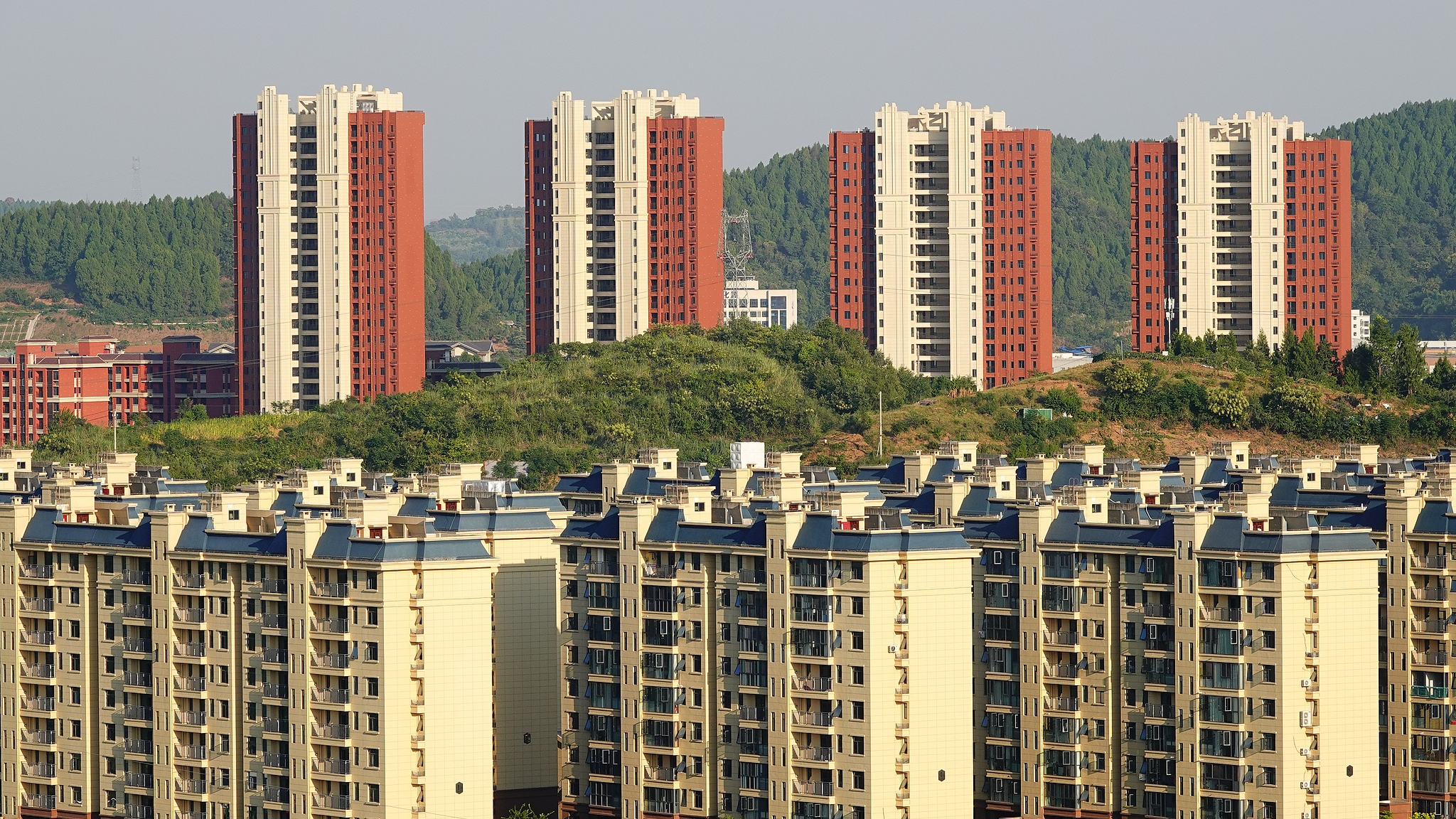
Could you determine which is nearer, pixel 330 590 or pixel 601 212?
pixel 330 590

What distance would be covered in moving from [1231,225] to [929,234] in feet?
62.2

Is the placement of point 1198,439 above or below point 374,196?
below

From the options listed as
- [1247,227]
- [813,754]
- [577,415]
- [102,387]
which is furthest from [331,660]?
[102,387]

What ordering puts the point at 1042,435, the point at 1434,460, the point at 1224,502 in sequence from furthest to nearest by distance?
the point at 1042,435 < the point at 1434,460 < the point at 1224,502

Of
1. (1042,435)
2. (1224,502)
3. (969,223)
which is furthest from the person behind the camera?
(969,223)

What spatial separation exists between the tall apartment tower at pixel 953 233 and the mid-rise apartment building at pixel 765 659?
8471 centimetres

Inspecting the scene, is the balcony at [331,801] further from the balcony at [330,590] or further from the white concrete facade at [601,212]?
the white concrete facade at [601,212]

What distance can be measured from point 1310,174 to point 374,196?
57758 mm

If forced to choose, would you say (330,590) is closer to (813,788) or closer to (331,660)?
(331,660)

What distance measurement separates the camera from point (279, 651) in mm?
73250

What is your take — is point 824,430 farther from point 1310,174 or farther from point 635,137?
point 1310,174

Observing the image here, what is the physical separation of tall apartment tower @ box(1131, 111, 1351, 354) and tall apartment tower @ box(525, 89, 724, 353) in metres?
27.3

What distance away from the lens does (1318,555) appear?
240 feet

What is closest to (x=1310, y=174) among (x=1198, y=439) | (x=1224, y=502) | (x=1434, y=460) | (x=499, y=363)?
(x=1198, y=439)
